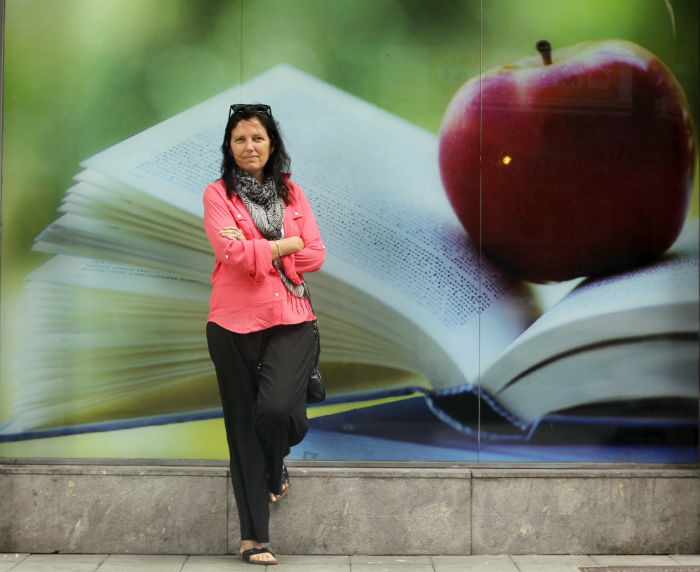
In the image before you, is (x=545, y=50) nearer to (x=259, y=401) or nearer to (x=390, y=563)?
(x=259, y=401)

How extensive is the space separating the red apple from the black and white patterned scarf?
1102 mm

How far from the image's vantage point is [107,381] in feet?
17.5

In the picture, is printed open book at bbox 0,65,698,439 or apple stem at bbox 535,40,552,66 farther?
apple stem at bbox 535,40,552,66

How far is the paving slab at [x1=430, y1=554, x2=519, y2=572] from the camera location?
4887 mm

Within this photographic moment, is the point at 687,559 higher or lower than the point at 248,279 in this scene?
lower

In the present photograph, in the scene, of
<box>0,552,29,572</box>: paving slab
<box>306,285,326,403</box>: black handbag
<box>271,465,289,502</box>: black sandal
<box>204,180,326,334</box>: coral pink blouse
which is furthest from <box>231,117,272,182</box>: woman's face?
<box>0,552,29,572</box>: paving slab

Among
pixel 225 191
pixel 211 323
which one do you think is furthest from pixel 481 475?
pixel 225 191

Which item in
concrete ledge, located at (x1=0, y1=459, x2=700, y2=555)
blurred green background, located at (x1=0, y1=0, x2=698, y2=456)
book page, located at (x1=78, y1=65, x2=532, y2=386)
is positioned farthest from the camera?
book page, located at (x1=78, y1=65, x2=532, y2=386)

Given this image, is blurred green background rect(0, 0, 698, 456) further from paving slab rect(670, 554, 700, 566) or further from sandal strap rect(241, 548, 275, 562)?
paving slab rect(670, 554, 700, 566)

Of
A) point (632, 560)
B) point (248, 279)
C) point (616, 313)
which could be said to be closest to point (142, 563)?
point (248, 279)

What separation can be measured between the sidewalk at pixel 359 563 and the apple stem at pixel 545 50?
2621 mm

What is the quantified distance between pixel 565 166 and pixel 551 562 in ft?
6.82

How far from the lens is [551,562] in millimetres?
5023

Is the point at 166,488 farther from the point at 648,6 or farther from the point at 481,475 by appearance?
the point at 648,6
